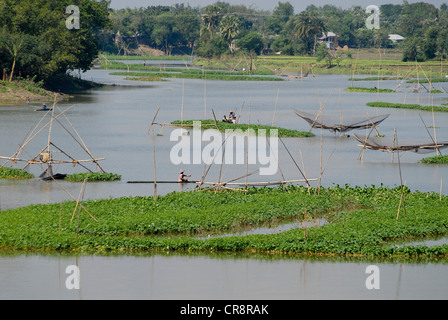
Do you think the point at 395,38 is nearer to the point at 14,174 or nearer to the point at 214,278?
the point at 14,174

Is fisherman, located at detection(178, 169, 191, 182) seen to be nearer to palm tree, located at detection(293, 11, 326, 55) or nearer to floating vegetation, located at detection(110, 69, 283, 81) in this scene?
floating vegetation, located at detection(110, 69, 283, 81)

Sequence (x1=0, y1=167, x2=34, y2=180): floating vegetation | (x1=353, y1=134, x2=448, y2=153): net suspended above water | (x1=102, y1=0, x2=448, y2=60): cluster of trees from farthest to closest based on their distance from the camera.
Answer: (x1=102, y1=0, x2=448, y2=60): cluster of trees → (x1=353, y1=134, x2=448, y2=153): net suspended above water → (x1=0, y1=167, x2=34, y2=180): floating vegetation

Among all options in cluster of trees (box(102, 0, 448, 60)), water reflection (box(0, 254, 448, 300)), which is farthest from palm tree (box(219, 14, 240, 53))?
water reflection (box(0, 254, 448, 300))

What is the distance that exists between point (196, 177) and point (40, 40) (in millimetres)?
34870

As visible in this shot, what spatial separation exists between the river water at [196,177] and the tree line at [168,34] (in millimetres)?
5052

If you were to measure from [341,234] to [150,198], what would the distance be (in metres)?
6.59

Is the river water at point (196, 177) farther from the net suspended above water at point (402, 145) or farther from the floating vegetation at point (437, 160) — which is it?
the net suspended above water at point (402, 145)

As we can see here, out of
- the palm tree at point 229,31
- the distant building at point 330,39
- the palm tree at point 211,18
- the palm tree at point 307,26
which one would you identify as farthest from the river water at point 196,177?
the distant building at point 330,39

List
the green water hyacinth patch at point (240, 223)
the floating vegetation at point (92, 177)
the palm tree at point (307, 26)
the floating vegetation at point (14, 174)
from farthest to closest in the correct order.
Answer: the palm tree at point (307, 26) → the floating vegetation at point (14, 174) → the floating vegetation at point (92, 177) → the green water hyacinth patch at point (240, 223)

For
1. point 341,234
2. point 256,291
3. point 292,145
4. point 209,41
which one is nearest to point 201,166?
point 292,145

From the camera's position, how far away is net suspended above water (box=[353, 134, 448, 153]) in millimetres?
30359

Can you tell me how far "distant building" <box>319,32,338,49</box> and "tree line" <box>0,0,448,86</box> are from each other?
1.61 metres

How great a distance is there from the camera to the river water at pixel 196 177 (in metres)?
15.4

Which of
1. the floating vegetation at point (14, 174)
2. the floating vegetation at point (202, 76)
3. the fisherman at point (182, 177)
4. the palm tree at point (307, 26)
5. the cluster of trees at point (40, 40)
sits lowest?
the floating vegetation at point (14, 174)
